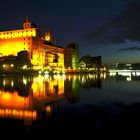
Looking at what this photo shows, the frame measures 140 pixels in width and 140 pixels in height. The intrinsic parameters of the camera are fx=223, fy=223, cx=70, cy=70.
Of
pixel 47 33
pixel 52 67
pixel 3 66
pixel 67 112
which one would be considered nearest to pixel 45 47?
pixel 52 67

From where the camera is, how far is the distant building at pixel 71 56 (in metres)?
175

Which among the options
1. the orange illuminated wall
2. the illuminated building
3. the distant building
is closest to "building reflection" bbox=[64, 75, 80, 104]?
the illuminated building

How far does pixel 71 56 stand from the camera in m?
177

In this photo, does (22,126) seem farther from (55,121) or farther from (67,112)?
(67,112)

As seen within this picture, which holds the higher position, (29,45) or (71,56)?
(29,45)

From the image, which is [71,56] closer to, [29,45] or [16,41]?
[29,45]

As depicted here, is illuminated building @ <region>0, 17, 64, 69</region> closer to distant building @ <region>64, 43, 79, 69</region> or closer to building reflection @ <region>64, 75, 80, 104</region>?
distant building @ <region>64, 43, 79, 69</region>

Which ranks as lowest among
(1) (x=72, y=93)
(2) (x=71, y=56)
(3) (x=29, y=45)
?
(1) (x=72, y=93)

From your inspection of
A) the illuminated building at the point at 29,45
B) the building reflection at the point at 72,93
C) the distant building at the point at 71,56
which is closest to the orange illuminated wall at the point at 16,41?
the illuminated building at the point at 29,45

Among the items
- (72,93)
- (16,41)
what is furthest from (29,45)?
(72,93)

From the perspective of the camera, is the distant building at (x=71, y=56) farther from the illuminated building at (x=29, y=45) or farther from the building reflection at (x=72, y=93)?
the building reflection at (x=72, y=93)

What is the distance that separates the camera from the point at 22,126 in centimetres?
1199

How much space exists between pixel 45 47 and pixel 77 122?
465 feet

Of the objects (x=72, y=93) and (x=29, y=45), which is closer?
(x=72, y=93)
